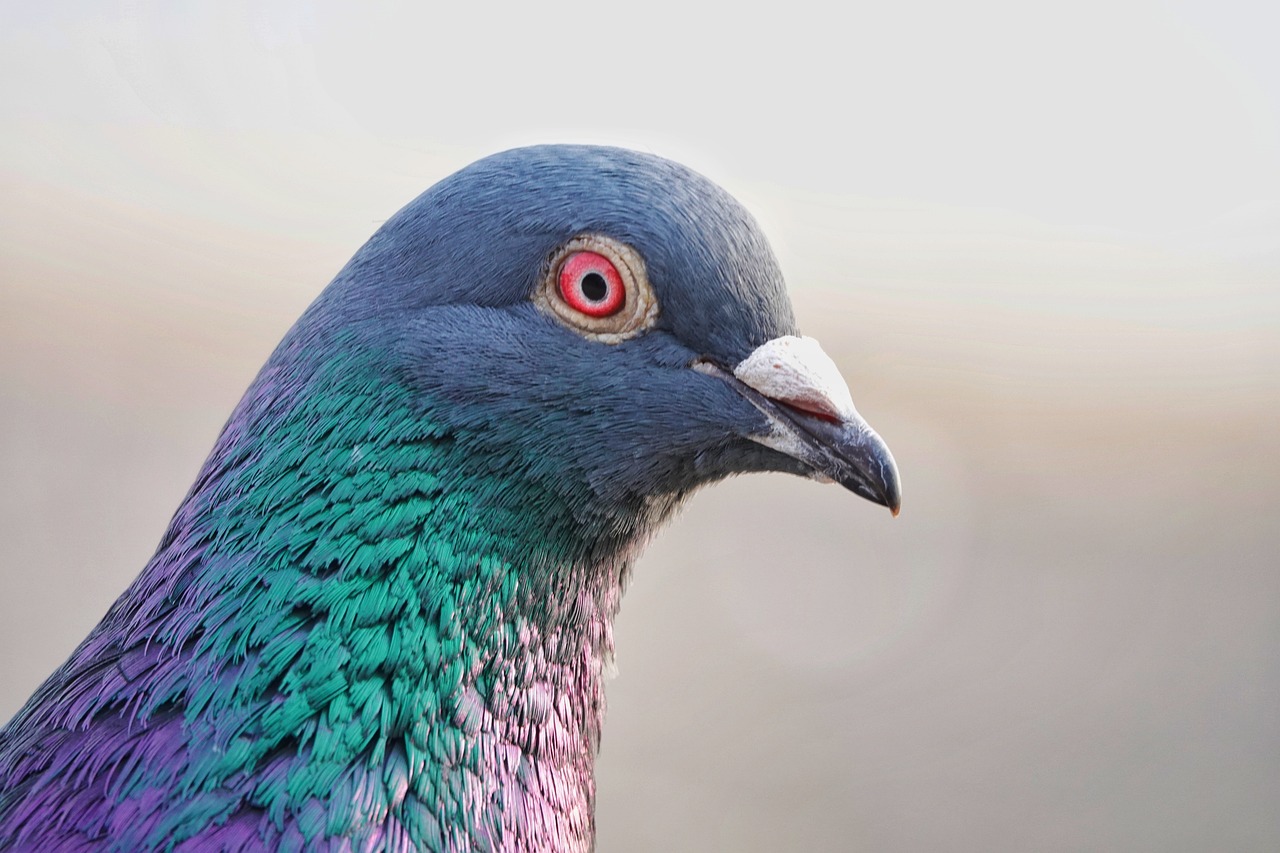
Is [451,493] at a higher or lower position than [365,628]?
higher

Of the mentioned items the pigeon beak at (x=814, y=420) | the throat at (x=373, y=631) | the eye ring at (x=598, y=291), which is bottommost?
the throat at (x=373, y=631)

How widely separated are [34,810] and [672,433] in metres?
1.27

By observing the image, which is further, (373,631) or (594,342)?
(594,342)

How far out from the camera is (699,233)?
2000 millimetres

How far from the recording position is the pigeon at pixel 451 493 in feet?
5.95

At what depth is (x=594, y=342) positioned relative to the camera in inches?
80.4

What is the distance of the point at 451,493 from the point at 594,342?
394mm

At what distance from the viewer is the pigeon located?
181cm

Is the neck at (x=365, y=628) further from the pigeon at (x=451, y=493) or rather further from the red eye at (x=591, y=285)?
the red eye at (x=591, y=285)

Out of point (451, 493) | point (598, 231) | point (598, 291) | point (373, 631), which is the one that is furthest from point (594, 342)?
point (373, 631)

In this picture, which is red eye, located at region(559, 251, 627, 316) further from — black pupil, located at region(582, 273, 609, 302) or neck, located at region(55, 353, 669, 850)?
neck, located at region(55, 353, 669, 850)

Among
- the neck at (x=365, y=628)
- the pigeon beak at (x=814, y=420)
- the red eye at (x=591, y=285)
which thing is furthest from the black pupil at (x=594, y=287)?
the neck at (x=365, y=628)

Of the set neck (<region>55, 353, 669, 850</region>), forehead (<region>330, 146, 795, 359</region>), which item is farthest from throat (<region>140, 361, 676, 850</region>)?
forehead (<region>330, 146, 795, 359</region>)

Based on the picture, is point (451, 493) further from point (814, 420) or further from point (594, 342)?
point (814, 420)
